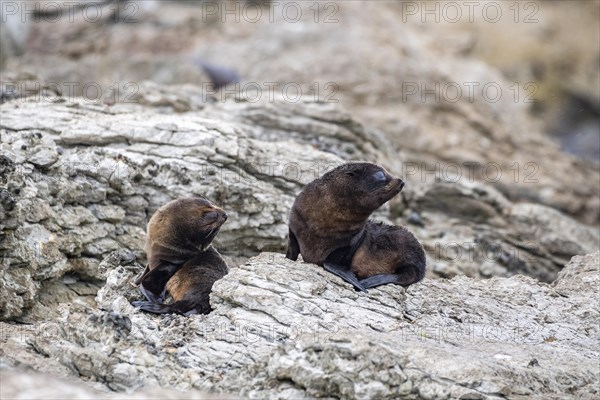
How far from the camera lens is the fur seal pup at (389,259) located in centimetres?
879

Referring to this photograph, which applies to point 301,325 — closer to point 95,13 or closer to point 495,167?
point 495,167

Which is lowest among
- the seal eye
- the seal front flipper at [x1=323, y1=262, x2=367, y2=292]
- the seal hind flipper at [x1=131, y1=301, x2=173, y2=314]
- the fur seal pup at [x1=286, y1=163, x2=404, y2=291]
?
the seal hind flipper at [x1=131, y1=301, x2=173, y2=314]

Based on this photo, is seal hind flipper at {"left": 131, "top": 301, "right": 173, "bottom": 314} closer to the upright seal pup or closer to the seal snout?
the upright seal pup

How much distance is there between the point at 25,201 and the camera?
9.41 metres

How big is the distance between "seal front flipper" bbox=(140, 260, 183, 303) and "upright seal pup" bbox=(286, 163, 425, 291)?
4.00 ft

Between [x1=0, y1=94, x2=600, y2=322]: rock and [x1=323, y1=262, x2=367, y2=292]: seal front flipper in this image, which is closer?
[x1=323, y1=262, x2=367, y2=292]: seal front flipper

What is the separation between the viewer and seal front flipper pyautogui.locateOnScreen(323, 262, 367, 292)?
27.6 feet

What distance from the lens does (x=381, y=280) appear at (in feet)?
28.5

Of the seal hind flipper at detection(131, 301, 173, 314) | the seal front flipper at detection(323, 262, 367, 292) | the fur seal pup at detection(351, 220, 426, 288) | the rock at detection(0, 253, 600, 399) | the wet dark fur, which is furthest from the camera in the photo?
the fur seal pup at detection(351, 220, 426, 288)

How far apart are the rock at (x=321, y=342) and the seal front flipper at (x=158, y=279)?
14 centimetres

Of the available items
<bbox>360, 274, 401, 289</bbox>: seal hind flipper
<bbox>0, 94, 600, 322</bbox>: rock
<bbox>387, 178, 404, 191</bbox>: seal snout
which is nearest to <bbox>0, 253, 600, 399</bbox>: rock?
<bbox>360, 274, 401, 289</bbox>: seal hind flipper

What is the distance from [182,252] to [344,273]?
1.56 meters

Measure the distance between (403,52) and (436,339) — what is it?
13.8 metres

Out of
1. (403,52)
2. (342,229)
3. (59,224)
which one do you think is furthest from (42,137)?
(403,52)
